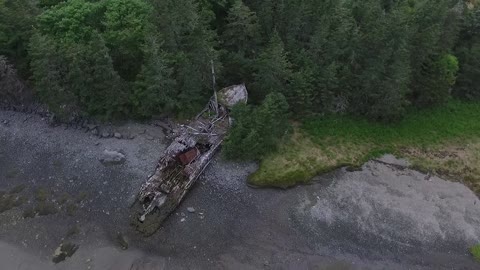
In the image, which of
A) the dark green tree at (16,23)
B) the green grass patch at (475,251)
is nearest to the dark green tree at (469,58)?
the green grass patch at (475,251)

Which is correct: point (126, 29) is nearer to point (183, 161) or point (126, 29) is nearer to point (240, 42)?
point (240, 42)

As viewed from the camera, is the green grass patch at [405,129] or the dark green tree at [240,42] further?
the green grass patch at [405,129]

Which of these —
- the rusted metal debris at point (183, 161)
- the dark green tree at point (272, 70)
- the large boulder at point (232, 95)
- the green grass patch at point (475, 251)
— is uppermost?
the dark green tree at point (272, 70)

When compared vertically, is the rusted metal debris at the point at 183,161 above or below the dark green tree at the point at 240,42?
below

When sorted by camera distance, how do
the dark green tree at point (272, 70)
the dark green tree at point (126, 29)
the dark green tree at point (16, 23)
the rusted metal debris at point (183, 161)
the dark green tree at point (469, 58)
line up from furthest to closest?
the dark green tree at point (469, 58), the dark green tree at point (16, 23), the dark green tree at point (272, 70), the dark green tree at point (126, 29), the rusted metal debris at point (183, 161)

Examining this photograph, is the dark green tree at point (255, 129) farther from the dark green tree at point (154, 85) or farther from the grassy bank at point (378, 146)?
the dark green tree at point (154, 85)

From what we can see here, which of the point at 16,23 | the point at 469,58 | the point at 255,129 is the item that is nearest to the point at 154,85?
the point at 255,129

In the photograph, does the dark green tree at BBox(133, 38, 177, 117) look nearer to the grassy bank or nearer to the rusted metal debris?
the rusted metal debris
